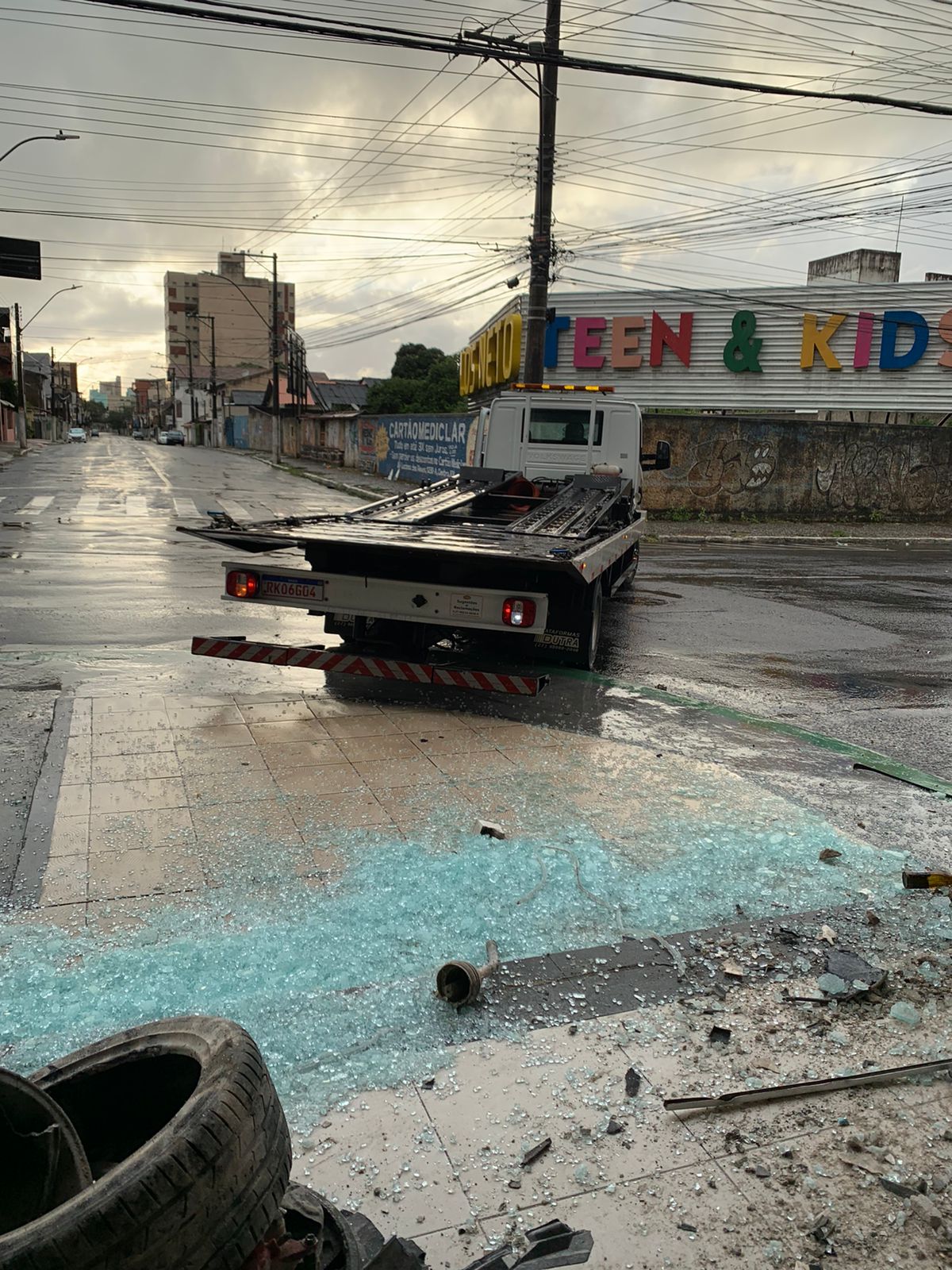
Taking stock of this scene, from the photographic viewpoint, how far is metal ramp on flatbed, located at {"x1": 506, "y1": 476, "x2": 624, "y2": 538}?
773 centimetres

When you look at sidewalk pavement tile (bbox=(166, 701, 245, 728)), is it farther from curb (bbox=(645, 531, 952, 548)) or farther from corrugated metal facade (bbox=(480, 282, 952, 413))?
corrugated metal facade (bbox=(480, 282, 952, 413))

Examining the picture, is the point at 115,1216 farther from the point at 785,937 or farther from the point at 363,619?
the point at 363,619

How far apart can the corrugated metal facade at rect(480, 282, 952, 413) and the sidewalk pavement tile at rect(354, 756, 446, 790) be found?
21.0 m

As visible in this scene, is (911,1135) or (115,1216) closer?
(115,1216)

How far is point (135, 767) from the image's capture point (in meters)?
5.50

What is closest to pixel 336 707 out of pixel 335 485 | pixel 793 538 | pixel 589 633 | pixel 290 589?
pixel 290 589

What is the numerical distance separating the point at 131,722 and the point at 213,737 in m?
0.66

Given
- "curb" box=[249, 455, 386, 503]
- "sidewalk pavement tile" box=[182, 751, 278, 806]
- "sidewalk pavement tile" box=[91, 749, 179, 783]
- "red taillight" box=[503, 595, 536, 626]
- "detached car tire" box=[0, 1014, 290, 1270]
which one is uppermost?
"red taillight" box=[503, 595, 536, 626]

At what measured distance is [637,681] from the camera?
827 centimetres

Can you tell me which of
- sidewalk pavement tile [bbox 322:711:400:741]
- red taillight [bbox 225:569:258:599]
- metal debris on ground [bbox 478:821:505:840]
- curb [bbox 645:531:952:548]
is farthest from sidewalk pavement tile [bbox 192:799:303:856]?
curb [bbox 645:531:952:548]

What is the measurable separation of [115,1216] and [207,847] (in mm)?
2911

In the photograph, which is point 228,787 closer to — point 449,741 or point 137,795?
point 137,795

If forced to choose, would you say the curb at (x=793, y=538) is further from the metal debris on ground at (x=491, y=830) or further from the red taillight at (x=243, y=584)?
the metal debris on ground at (x=491, y=830)

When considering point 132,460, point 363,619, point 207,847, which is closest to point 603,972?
point 207,847
